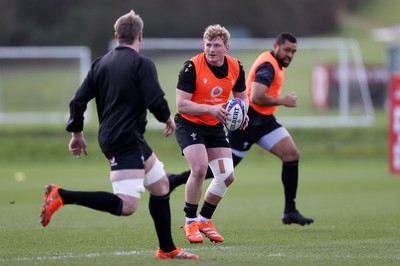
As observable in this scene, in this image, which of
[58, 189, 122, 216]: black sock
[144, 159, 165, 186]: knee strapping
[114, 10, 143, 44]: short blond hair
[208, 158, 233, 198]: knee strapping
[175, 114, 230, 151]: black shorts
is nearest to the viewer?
[58, 189, 122, 216]: black sock

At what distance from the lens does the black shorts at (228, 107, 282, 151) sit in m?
11.8

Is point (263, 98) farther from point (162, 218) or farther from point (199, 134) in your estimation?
point (162, 218)

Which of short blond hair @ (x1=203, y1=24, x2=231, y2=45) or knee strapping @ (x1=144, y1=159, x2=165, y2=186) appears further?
short blond hair @ (x1=203, y1=24, x2=231, y2=45)

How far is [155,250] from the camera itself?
9.09m

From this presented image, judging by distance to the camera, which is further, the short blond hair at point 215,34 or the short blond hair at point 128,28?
the short blond hair at point 215,34

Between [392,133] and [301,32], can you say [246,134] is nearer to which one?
[392,133]

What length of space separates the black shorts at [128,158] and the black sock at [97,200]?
263 mm

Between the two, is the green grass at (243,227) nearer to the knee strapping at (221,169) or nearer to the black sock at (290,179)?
the black sock at (290,179)

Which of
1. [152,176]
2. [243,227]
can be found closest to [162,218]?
[152,176]

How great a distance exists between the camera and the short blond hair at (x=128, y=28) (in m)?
8.16

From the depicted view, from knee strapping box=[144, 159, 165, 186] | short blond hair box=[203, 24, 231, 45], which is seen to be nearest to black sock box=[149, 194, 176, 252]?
knee strapping box=[144, 159, 165, 186]

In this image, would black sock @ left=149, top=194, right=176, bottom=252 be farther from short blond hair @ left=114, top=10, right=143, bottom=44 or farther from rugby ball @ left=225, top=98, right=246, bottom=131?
rugby ball @ left=225, top=98, right=246, bottom=131

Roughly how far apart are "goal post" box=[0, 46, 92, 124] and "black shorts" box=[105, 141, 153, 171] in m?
23.0

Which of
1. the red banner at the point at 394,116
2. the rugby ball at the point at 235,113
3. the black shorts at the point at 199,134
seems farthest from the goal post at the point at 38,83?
the rugby ball at the point at 235,113
